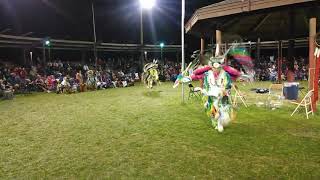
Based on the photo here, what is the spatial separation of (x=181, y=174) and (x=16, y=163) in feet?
10.1

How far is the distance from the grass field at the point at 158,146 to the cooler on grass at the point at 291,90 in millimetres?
1612

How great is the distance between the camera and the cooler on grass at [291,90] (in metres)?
13.2

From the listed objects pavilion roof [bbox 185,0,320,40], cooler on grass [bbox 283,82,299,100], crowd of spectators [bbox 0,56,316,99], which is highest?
pavilion roof [bbox 185,0,320,40]

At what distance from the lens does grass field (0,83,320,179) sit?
5644mm

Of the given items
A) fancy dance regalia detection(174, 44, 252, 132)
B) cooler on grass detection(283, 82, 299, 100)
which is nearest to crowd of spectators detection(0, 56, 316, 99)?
cooler on grass detection(283, 82, 299, 100)

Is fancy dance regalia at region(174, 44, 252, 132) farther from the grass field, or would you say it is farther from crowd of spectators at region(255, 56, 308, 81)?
crowd of spectators at region(255, 56, 308, 81)

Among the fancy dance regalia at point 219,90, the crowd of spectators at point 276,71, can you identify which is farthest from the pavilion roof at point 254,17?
the crowd of spectators at point 276,71

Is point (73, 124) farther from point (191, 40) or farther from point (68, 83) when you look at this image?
point (191, 40)

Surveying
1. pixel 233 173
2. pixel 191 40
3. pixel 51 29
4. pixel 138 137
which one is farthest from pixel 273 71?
pixel 233 173

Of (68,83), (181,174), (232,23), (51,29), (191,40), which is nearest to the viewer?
(181,174)

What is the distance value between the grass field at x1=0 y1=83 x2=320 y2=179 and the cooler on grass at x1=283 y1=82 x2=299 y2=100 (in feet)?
5.29

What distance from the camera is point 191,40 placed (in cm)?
4053

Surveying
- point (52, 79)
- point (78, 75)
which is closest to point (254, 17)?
point (78, 75)

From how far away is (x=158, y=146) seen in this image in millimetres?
7242
